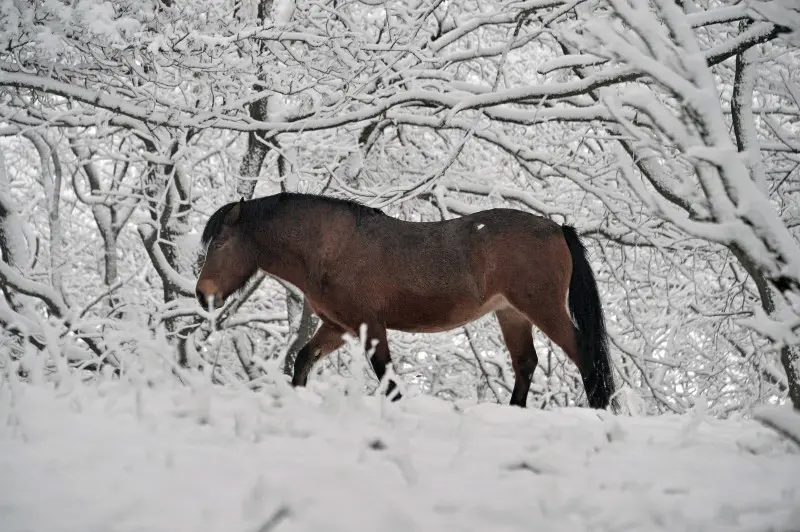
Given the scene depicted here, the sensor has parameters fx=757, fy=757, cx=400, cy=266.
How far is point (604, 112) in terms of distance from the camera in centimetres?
606

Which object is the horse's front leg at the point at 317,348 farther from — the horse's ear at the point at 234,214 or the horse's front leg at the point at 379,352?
the horse's ear at the point at 234,214

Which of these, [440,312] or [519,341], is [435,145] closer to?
[519,341]

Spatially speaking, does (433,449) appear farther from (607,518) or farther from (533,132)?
(533,132)

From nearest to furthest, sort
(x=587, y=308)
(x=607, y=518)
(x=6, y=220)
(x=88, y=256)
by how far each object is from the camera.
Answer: (x=607, y=518)
(x=587, y=308)
(x=6, y=220)
(x=88, y=256)

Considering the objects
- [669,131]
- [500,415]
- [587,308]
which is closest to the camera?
[669,131]

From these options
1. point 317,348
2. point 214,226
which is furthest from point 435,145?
point 317,348

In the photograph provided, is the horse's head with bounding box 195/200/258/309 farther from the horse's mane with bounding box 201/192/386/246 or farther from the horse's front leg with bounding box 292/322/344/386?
the horse's front leg with bounding box 292/322/344/386

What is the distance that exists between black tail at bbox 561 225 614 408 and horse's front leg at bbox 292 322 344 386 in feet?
5.57

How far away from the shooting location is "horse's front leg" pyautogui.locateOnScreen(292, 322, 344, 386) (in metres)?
5.41

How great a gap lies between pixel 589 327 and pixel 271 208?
249 centimetres

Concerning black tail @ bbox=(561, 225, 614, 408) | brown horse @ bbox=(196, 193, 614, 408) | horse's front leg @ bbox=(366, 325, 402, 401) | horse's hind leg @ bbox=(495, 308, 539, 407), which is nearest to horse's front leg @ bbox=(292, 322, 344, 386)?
brown horse @ bbox=(196, 193, 614, 408)

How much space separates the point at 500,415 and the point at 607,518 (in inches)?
52.4

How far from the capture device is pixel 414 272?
543 centimetres

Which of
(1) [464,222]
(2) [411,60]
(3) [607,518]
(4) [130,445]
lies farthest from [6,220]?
(3) [607,518]
